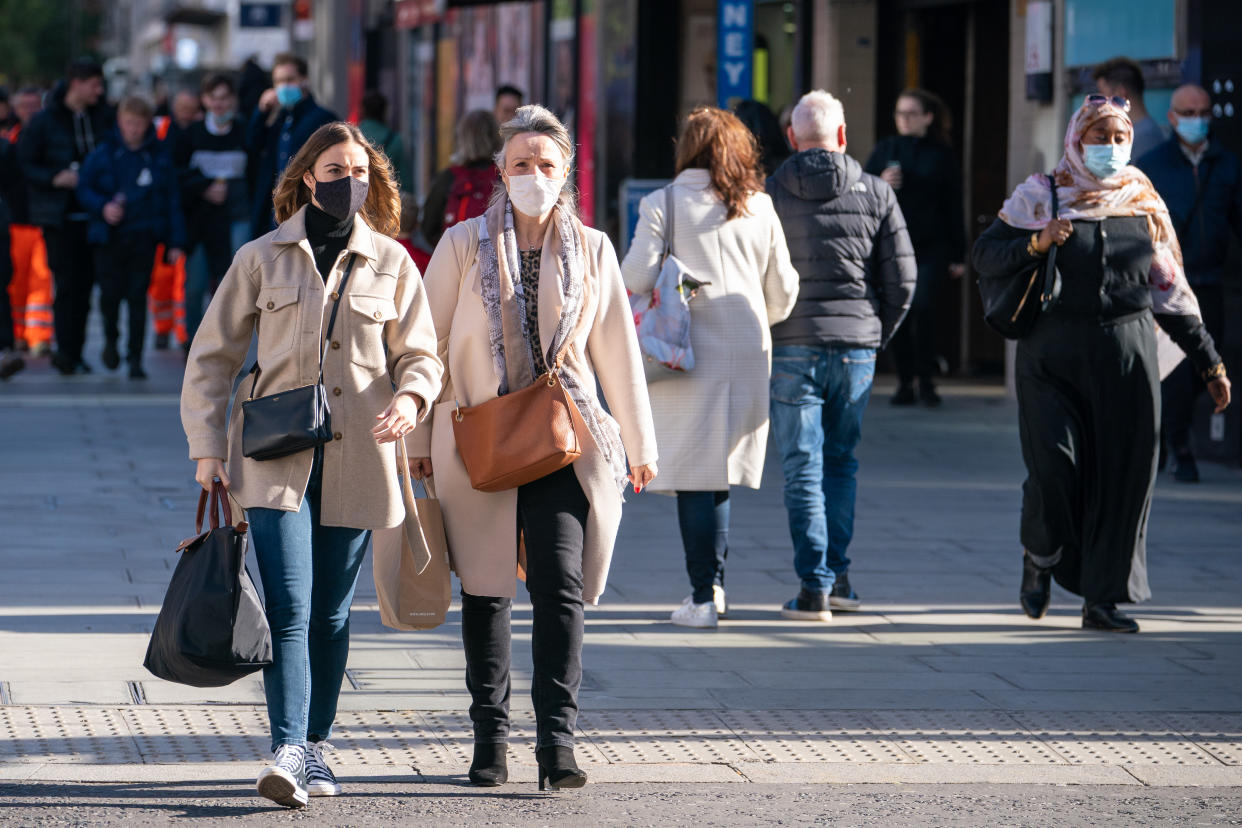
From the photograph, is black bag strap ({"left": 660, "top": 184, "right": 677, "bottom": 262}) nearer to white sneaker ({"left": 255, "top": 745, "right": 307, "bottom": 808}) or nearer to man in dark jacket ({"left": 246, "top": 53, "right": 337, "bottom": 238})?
white sneaker ({"left": 255, "top": 745, "right": 307, "bottom": 808})

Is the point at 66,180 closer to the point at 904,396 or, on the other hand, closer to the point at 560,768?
the point at 904,396

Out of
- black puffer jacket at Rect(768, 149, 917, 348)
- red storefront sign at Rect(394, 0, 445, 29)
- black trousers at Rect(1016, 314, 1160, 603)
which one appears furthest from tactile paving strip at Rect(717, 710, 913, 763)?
red storefront sign at Rect(394, 0, 445, 29)

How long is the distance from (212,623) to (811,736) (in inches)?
72.3

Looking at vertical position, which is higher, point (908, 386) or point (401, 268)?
point (401, 268)

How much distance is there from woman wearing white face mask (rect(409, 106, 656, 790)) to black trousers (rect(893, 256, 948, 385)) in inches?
347

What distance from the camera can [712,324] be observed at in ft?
24.8

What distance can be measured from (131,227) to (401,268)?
34.6 ft

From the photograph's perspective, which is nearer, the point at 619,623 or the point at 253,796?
the point at 253,796

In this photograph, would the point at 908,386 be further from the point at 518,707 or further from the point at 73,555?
the point at 518,707

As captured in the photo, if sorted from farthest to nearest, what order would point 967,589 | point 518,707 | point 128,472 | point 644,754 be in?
point 128,472
point 967,589
point 518,707
point 644,754

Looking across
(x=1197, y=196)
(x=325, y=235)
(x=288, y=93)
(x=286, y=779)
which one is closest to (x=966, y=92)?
(x=288, y=93)

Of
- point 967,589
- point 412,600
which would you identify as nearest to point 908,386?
point 967,589

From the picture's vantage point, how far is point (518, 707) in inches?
248

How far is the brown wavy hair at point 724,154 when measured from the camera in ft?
24.6
